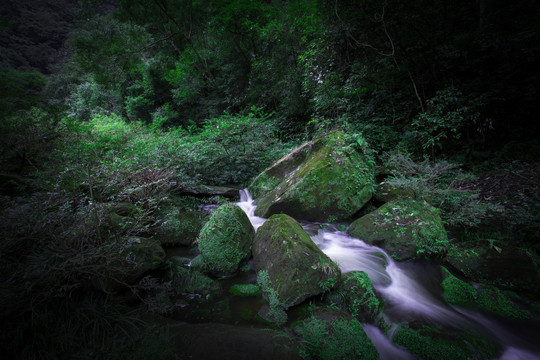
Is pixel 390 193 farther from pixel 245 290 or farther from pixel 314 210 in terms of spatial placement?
pixel 245 290

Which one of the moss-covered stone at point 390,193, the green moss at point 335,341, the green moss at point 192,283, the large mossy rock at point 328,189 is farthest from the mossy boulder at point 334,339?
the moss-covered stone at point 390,193

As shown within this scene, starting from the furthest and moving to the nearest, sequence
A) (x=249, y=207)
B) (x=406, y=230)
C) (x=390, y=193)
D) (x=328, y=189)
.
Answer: (x=249, y=207), (x=390, y=193), (x=328, y=189), (x=406, y=230)

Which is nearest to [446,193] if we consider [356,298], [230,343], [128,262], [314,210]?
[314,210]

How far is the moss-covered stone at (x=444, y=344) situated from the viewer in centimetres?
230

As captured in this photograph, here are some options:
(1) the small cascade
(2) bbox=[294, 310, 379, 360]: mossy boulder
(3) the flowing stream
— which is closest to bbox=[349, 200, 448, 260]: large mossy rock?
(3) the flowing stream

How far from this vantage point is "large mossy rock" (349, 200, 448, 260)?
3789 mm

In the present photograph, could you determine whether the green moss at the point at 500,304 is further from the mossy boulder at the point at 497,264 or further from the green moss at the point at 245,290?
the green moss at the point at 245,290

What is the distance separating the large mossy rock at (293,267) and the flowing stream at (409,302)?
2.65 ft

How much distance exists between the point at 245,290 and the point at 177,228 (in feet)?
7.47

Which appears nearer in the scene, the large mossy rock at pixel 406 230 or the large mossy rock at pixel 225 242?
the large mossy rock at pixel 225 242

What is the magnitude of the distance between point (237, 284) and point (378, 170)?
507 cm

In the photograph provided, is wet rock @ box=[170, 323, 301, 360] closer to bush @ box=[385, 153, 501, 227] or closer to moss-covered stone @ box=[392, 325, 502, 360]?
moss-covered stone @ box=[392, 325, 502, 360]

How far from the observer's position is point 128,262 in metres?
2.84

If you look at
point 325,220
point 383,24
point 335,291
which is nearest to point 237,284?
point 335,291
